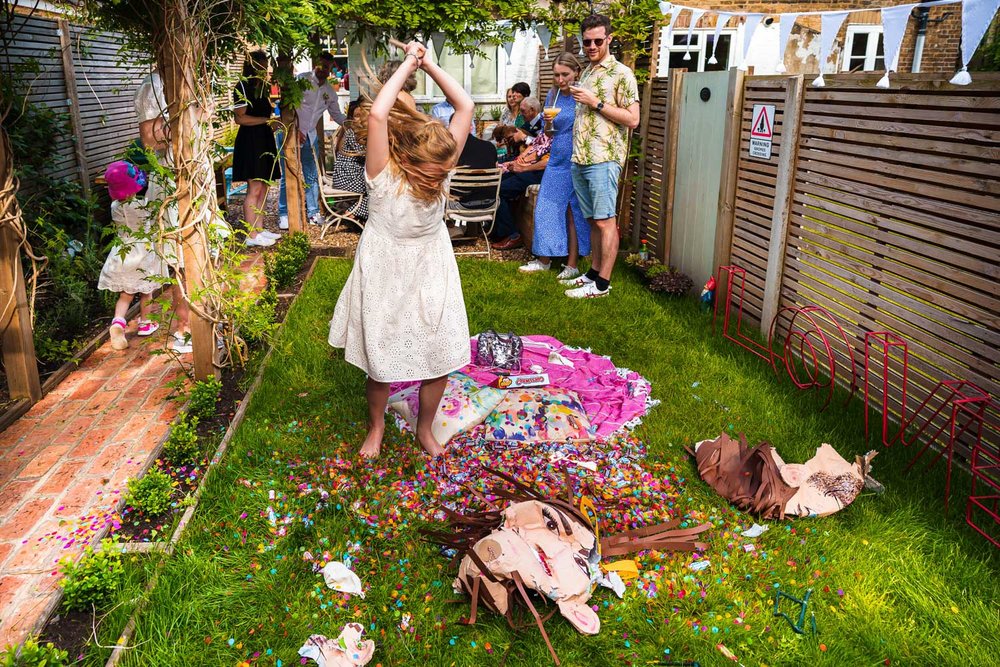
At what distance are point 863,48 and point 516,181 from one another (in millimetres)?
8955

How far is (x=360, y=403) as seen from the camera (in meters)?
4.41

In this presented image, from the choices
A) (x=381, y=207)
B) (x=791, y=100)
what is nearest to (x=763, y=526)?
(x=381, y=207)

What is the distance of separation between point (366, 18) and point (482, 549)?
6.30m

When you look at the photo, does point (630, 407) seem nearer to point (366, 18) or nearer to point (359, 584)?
point (359, 584)

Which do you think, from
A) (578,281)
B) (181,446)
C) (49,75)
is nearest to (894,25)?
(578,281)

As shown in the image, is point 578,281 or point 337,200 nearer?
point 578,281

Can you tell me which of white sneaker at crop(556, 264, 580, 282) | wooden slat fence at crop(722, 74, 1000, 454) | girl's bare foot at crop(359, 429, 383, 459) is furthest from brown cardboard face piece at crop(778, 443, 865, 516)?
white sneaker at crop(556, 264, 580, 282)

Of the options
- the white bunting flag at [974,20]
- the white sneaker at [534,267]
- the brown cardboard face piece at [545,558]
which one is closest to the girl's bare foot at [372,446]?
the brown cardboard face piece at [545,558]

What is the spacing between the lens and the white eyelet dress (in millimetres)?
3396

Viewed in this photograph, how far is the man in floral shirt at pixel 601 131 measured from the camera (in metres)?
6.21

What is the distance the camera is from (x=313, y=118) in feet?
29.1

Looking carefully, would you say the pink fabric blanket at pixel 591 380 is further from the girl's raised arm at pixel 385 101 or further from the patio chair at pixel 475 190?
the patio chair at pixel 475 190

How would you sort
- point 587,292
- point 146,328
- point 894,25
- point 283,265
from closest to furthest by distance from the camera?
1. point 894,25
2. point 146,328
3. point 587,292
4. point 283,265

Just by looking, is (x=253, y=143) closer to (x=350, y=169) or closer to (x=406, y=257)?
(x=350, y=169)
